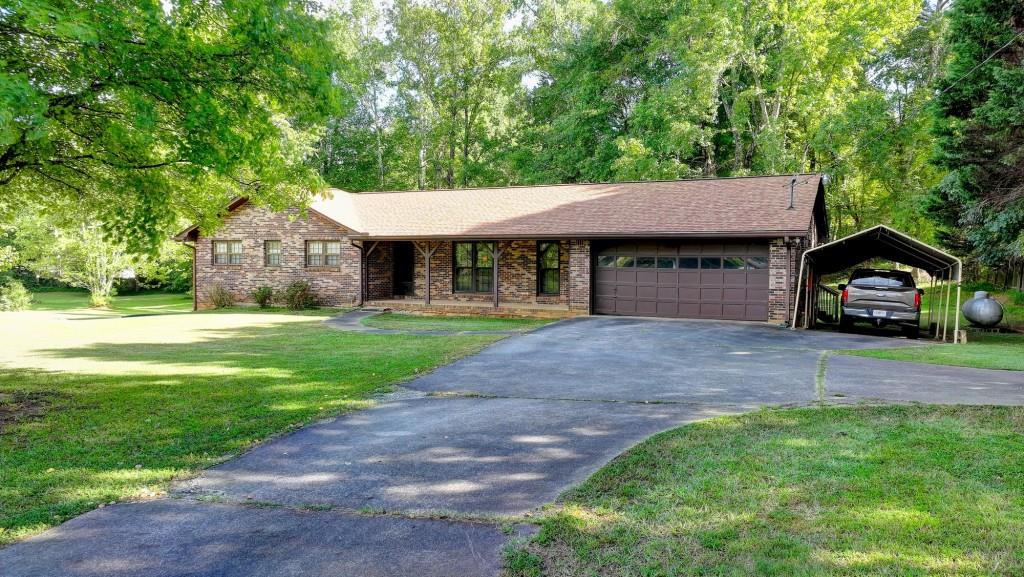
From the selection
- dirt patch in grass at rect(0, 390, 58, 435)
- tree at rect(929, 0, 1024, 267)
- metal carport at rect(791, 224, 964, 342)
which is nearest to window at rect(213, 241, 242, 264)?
dirt patch in grass at rect(0, 390, 58, 435)

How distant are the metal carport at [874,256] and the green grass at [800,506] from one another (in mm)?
10040

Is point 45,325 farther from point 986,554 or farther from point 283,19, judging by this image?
point 986,554

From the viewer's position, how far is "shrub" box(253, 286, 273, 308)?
2348 centimetres

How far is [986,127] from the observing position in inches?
570

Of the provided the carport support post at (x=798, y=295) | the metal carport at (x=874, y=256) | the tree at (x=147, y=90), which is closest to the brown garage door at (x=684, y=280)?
the carport support post at (x=798, y=295)

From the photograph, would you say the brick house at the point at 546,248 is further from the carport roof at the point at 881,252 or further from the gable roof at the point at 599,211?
the carport roof at the point at 881,252

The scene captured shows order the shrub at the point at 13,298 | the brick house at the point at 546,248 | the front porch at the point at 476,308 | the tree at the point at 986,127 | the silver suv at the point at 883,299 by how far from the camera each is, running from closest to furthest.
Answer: the tree at the point at 986,127
the silver suv at the point at 883,299
the brick house at the point at 546,248
the front porch at the point at 476,308
the shrub at the point at 13,298

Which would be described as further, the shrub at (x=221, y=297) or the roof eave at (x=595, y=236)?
the shrub at (x=221, y=297)

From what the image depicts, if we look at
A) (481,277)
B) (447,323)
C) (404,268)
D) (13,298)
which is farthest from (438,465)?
(13,298)

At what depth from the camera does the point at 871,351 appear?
1211 centimetres

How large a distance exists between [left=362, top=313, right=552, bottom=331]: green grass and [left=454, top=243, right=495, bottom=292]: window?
285cm

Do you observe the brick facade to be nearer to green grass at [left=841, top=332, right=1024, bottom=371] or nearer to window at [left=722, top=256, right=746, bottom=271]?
window at [left=722, top=256, right=746, bottom=271]

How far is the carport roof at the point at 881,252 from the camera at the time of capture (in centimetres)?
1466

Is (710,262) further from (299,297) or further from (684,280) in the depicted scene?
(299,297)
